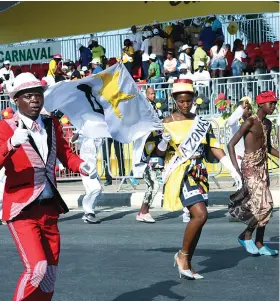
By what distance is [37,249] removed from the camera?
6.05 metres

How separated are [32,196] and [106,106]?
2763mm

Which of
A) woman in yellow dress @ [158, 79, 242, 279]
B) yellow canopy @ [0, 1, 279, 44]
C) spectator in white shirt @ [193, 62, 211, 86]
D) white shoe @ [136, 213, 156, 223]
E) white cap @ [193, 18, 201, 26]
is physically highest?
yellow canopy @ [0, 1, 279, 44]

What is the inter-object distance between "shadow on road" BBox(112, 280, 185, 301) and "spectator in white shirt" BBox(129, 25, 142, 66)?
16.0m

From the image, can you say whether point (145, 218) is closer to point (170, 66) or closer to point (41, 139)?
point (41, 139)

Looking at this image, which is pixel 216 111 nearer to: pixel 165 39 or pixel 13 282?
pixel 165 39

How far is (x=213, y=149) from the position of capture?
8.61 meters

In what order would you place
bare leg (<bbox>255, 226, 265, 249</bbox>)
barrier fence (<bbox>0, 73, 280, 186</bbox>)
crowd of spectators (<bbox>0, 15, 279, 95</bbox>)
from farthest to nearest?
crowd of spectators (<bbox>0, 15, 279, 95</bbox>) < barrier fence (<bbox>0, 73, 280, 186</bbox>) < bare leg (<bbox>255, 226, 265, 249</bbox>)

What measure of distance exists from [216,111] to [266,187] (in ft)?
33.1

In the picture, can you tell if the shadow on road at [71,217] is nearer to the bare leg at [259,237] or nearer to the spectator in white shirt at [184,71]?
the bare leg at [259,237]

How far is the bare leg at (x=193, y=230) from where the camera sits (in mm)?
8305

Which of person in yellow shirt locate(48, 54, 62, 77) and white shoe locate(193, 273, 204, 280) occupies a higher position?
person in yellow shirt locate(48, 54, 62, 77)

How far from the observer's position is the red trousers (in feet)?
19.8

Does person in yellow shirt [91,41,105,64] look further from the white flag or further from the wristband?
the wristband

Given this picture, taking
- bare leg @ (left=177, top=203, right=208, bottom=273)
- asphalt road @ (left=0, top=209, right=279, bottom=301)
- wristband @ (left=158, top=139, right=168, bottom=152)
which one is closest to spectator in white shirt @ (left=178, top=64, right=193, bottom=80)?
asphalt road @ (left=0, top=209, right=279, bottom=301)
